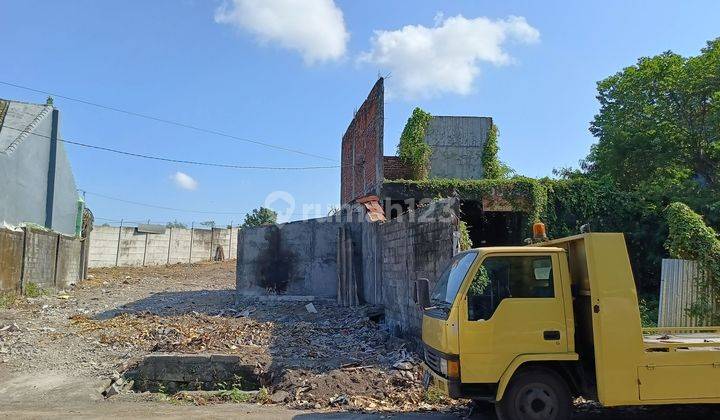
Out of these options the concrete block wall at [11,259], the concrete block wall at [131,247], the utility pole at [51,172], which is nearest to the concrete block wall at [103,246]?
the concrete block wall at [131,247]

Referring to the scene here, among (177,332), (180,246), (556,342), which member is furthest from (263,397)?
(180,246)

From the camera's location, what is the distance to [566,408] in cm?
524

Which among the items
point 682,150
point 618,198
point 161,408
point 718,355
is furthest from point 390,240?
point 682,150

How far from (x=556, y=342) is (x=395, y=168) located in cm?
1229

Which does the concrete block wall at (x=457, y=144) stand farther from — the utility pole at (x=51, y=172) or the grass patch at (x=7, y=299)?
the utility pole at (x=51, y=172)

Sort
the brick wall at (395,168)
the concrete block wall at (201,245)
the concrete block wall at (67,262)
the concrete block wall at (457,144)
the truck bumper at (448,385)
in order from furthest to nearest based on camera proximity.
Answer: the concrete block wall at (201,245)
the concrete block wall at (67,262)
the concrete block wall at (457,144)
the brick wall at (395,168)
the truck bumper at (448,385)

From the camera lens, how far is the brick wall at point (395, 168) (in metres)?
17.1

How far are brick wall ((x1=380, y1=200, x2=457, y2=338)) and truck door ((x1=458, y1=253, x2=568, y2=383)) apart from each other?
8.32ft

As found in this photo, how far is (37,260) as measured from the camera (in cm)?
1717

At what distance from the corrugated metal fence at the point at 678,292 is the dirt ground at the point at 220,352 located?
3.90 metres

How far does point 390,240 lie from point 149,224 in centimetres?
2463

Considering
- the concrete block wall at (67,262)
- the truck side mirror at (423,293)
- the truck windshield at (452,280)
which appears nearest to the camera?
the truck windshield at (452,280)

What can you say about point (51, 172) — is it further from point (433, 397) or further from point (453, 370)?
A: point (453, 370)

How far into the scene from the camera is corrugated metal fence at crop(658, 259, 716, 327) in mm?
9711
